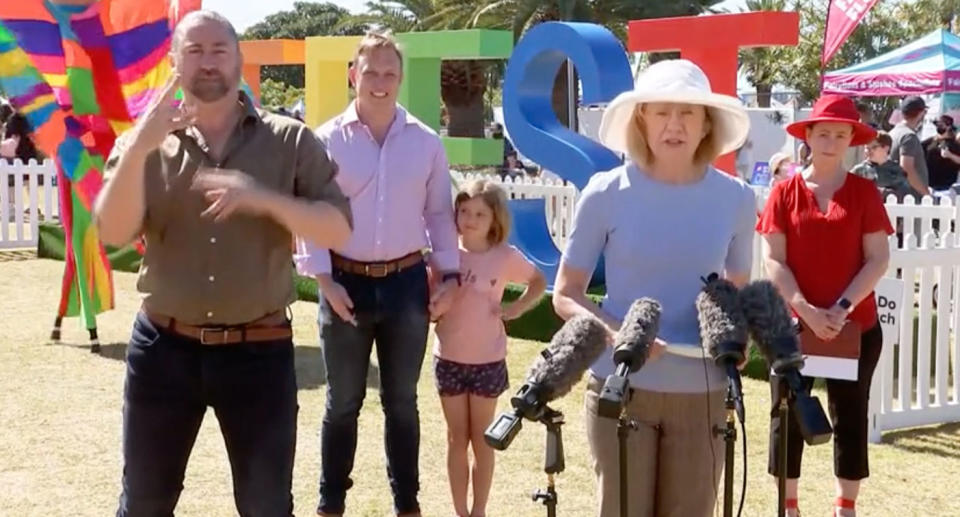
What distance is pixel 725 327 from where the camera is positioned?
121 inches

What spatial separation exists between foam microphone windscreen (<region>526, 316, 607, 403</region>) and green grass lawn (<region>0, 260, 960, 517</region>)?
2638 mm

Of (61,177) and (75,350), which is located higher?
(61,177)

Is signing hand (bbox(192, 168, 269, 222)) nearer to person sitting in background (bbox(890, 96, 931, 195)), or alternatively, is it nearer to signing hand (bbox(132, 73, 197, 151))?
signing hand (bbox(132, 73, 197, 151))

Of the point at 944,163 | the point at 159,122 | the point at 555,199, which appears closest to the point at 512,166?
the point at 944,163

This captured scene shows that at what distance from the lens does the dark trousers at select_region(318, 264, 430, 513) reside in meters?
4.86

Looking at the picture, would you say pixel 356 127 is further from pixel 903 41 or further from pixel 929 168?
pixel 903 41

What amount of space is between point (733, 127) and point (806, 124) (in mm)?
1584

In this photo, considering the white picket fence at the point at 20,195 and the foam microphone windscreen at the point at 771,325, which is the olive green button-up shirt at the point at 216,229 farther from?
the white picket fence at the point at 20,195

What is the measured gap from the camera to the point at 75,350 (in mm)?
9297

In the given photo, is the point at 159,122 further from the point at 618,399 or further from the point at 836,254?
the point at 836,254

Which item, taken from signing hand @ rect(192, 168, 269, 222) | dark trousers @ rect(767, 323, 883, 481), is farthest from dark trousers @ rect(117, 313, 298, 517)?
dark trousers @ rect(767, 323, 883, 481)

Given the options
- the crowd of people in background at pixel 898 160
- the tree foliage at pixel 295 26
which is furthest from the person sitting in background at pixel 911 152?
the tree foliage at pixel 295 26

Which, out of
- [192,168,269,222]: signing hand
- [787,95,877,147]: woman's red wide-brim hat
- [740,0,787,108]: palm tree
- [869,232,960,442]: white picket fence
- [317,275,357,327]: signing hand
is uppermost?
[740,0,787,108]: palm tree

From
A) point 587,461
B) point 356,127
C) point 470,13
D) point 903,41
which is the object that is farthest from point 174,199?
point 903,41
